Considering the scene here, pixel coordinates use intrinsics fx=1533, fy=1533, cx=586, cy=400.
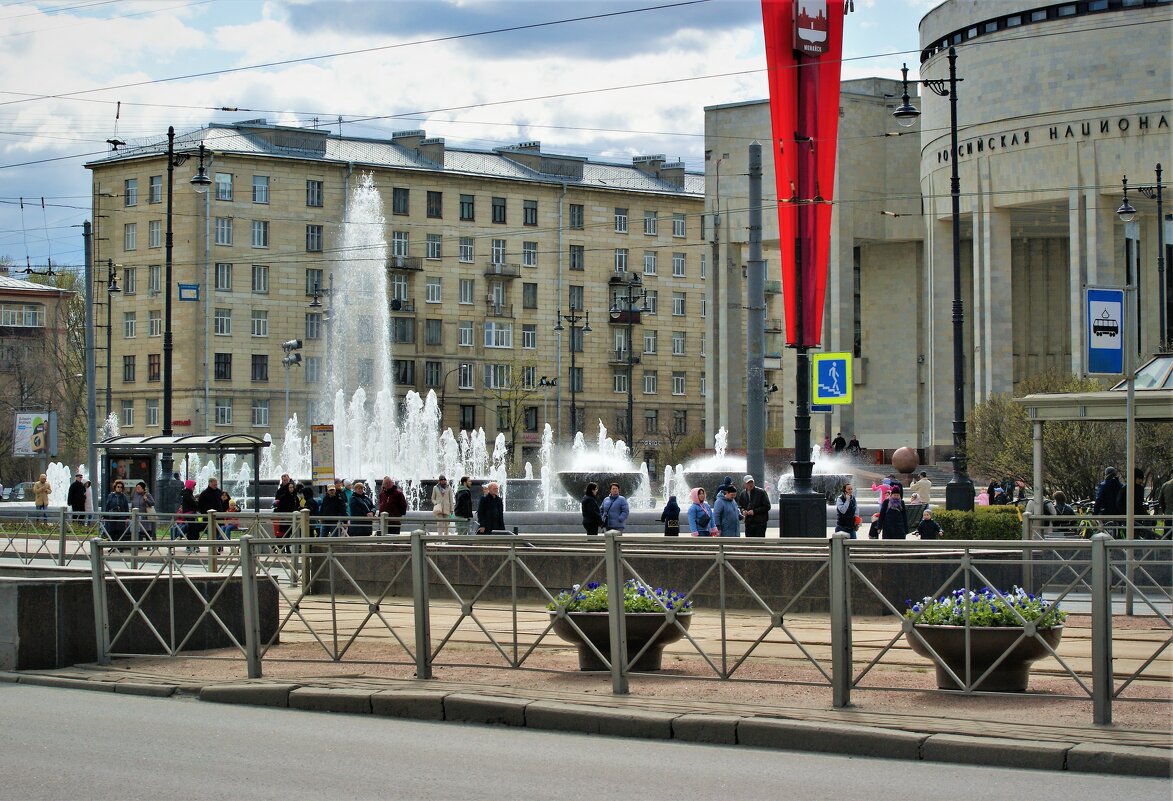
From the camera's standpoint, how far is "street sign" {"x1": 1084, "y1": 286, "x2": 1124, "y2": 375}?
50.6 feet

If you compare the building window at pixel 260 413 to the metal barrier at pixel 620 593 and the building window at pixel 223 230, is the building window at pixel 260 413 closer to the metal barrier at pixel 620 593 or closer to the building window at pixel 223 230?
the building window at pixel 223 230

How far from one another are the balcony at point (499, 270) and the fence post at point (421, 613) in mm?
74341

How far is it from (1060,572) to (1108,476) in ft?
46.6

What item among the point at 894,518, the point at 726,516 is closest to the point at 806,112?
the point at 894,518

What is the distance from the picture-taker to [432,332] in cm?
8550

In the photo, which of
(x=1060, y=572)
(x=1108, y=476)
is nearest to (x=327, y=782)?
(x=1060, y=572)

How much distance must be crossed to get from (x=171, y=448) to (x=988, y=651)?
2443 cm

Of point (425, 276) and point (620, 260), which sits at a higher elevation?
point (620, 260)

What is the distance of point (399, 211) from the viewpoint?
84.3 meters

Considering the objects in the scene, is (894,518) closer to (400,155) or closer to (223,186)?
(223,186)

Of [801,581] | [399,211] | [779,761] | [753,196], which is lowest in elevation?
[779,761]

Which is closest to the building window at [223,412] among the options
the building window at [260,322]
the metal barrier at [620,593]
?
the building window at [260,322]

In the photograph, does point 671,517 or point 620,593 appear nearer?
point 620,593

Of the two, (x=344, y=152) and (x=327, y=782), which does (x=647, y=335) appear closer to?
(x=344, y=152)
